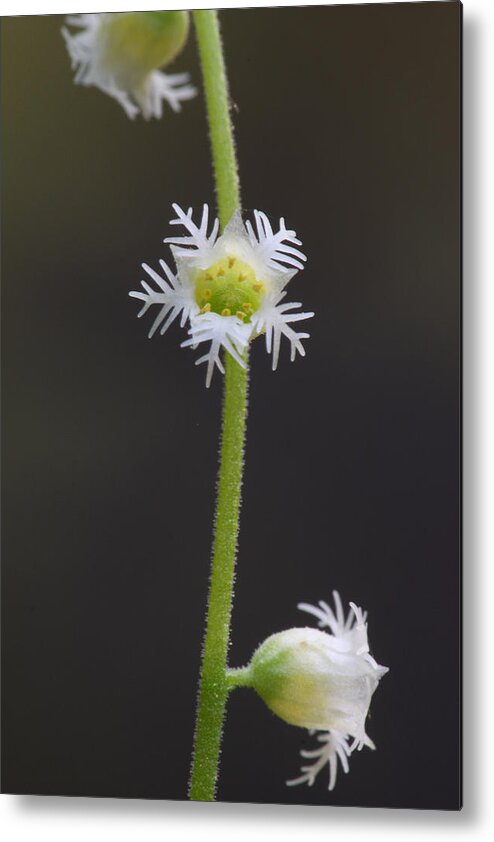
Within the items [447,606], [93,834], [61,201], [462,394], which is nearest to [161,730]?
[93,834]

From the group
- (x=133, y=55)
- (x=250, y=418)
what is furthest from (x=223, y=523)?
(x=133, y=55)

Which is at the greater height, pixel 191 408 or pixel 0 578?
pixel 191 408

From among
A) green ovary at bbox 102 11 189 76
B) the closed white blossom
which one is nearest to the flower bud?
the closed white blossom

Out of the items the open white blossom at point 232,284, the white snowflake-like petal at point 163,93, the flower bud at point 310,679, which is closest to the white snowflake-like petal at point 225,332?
the open white blossom at point 232,284

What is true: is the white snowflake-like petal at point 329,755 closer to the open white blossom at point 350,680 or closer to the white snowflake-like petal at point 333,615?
the open white blossom at point 350,680

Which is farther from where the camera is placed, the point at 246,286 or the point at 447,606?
the point at 447,606

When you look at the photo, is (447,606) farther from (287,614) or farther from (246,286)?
(246,286)
